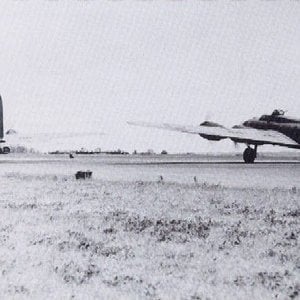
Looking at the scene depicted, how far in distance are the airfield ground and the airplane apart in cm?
2498

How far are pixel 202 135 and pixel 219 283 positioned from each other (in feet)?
115

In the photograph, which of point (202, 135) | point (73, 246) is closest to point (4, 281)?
point (73, 246)

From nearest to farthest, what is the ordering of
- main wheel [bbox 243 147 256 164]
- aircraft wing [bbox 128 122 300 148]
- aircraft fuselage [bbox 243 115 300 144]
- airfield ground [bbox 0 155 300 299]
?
1. airfield ground [bbox 0 155 300 299]
2. aircraft wing [bbox 128 122 300 148]
3. aircraft fuselage [bbox 243 115 300 144]
4. main wheel [bbox 243 147 256 164]

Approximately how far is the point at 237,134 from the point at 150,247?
110 feet

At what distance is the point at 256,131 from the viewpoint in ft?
141

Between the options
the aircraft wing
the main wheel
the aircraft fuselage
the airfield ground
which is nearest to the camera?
the airfield ground

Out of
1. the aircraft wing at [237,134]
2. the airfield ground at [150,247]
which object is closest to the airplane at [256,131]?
the aircraft wing at [237,134]

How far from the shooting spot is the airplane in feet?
134

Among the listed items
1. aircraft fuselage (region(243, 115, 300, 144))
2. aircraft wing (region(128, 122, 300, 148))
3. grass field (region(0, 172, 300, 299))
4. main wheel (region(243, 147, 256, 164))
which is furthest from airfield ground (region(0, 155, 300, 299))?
main wheel (region(243, 147, 256, 164))

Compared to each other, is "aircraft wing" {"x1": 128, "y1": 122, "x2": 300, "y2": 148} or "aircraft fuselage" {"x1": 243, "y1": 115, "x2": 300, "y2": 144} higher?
"aircraft fuselage" {"x1": 243, "y1": 115, "x2": 300, "y2": 144}

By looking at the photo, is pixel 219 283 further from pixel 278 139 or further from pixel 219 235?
pixel 278 139

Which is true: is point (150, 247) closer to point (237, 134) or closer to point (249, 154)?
point (237, 134)

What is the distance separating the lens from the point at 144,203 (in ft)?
48.0

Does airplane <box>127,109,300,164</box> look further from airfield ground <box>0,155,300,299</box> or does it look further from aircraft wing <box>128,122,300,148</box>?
airfield ground <box>0,155,300,299</box>
